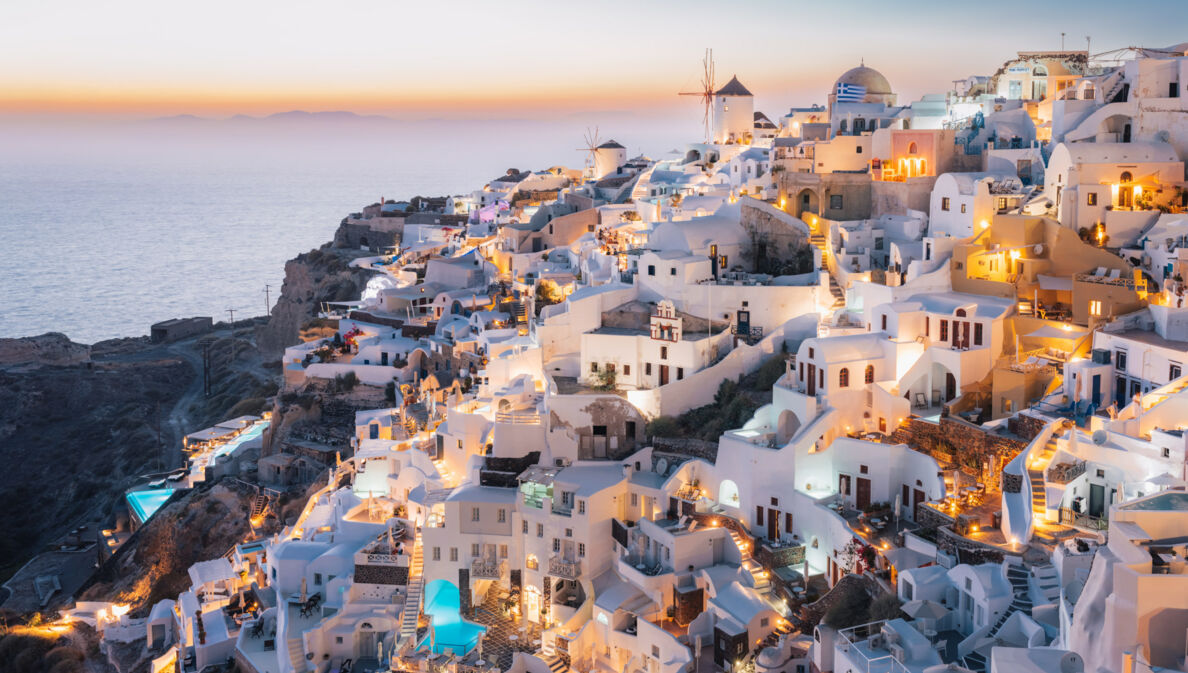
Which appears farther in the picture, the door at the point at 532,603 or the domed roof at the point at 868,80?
the domed roof at the point at 868,80

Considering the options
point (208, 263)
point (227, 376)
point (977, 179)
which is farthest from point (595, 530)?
point (208, 263)

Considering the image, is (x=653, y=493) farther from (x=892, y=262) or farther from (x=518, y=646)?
(x=892, y=262)

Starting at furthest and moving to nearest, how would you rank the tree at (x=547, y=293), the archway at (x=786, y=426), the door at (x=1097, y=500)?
1. the tree at (x=547, y=293)
2. the archway at (x=786, y=426)
3. the door at (x=1097, y=500)

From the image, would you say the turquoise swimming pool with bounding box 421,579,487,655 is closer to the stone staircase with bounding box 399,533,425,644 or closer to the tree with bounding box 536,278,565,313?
the stone staircase with bounding box 399,533,425,644

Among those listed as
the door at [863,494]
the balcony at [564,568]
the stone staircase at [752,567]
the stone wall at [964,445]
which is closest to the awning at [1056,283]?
the stone wall at [964,445]

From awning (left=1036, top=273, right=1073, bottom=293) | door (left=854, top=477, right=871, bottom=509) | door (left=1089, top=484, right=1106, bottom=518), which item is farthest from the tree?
door (left=1089, top=484, right=1106, bottom=518)

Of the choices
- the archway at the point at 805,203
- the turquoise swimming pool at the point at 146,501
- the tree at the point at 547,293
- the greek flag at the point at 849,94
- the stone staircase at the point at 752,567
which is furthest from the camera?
the turquoise swimming pool at the point at 146,501

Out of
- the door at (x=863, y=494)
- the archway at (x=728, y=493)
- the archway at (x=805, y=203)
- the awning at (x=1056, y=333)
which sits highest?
the archway at (x=805, y=203)

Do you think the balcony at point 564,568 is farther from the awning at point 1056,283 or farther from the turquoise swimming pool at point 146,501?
the turquoise swimming pool at point 146,501
